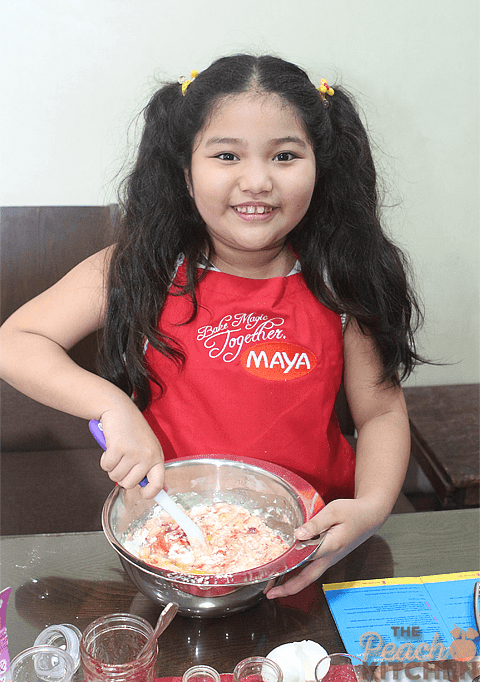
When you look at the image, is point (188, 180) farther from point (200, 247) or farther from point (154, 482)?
point (154, 482)

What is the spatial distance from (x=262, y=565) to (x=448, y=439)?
3.90 ft

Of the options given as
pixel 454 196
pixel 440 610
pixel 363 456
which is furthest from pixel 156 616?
pixel 454 196

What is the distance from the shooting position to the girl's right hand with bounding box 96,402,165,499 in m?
0.96

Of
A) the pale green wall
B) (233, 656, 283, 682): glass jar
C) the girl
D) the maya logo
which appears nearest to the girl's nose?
the girl

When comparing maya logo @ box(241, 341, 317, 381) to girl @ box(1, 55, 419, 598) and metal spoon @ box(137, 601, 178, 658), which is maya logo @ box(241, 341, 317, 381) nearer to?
girl @ box(1, 55, 419, 598)

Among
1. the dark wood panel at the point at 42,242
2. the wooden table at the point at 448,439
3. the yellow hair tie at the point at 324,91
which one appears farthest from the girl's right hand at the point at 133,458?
the wooden table at the point at 448,439

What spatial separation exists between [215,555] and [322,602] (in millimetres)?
165

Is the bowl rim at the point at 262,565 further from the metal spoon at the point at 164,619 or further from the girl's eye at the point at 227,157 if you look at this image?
the girl's eye at the point at 227,157

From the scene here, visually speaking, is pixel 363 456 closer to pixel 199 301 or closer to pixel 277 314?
pixel 277 314


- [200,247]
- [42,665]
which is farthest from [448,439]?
[42,665]

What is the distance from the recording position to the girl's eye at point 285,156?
112cm

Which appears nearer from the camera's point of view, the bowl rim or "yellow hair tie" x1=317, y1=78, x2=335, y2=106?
the bowl rim

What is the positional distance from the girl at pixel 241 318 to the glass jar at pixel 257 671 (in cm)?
51

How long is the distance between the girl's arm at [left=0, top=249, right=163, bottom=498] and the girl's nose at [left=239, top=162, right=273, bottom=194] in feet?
1.33
